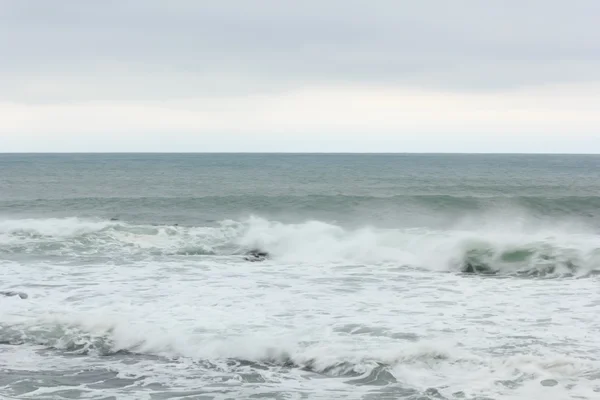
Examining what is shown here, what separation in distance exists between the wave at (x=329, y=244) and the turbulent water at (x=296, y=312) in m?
0.07

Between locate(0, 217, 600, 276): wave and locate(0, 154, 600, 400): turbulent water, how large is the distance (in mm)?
66

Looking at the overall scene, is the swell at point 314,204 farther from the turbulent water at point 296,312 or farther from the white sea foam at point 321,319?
the white sea foam at point 321,319

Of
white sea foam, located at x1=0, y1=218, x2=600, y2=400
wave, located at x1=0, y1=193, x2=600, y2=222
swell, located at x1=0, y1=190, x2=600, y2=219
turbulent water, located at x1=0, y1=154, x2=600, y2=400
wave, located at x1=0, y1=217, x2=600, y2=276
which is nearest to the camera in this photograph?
turbulent water, located at x1=0, y1=154, x2=600, y2=400

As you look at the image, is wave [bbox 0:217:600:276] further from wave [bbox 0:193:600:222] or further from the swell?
the swell

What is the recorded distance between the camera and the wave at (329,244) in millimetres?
15820

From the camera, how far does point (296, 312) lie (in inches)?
424

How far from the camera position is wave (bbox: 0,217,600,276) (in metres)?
15.8

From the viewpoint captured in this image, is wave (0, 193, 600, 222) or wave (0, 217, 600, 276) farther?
wave (0, 193, 600, 222)

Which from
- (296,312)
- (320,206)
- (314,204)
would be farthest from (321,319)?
(314,204)

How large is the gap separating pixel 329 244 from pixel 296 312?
26.1 ft

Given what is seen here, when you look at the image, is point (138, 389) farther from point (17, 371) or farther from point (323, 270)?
point (323, 270)

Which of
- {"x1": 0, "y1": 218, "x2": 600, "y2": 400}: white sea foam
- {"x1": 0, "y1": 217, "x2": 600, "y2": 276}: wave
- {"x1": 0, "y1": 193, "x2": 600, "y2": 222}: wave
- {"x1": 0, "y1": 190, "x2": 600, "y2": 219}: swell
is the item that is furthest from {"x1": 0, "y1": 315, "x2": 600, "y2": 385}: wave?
{"x1": 0, "y1": 190, "x2": 600, "y2": 219}: swell

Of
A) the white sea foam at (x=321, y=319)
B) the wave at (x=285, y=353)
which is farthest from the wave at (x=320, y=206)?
the wave at (x=285, y=353)

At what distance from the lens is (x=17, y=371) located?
26.3 ft
